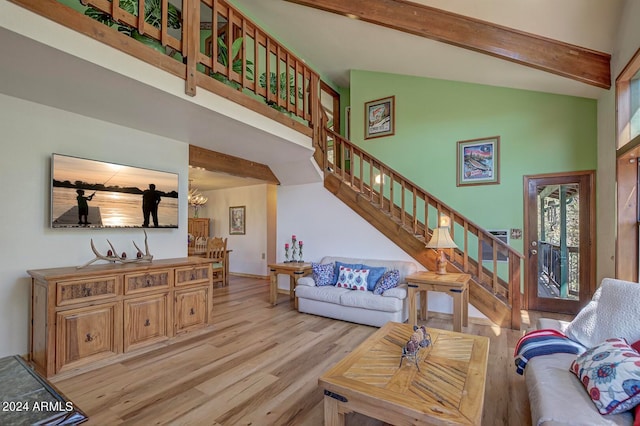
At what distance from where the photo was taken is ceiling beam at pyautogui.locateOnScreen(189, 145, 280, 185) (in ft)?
14.7

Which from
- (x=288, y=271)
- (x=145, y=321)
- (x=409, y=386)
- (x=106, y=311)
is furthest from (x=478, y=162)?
(x=106, y=311)

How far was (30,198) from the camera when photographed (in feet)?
9.45

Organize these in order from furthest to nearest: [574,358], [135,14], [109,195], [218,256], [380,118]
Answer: [218,256]
[380,118]
[109,195]
[135,14]
[574,358]

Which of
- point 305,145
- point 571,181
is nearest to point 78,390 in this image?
point 305,145

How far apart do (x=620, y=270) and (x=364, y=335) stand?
9.11 ft

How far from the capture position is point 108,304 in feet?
9.49

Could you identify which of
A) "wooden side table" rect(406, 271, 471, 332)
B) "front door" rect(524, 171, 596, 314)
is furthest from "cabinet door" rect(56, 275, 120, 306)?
"front door" rect(524, 171, 596, 314)

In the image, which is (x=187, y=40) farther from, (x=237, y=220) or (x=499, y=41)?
(x=237, y=220)

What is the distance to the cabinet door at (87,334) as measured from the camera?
260 centimetres

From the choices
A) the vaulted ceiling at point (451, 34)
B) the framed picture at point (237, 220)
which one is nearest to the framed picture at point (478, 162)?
the vaulted ceiling at point (451, 34)

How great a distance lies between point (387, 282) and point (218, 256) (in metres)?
3.87

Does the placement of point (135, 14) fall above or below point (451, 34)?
below

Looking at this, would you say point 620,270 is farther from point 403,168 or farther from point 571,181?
point 403,168

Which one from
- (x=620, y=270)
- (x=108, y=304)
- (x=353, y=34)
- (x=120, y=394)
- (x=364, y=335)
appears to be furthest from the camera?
(x=353, y=34)
